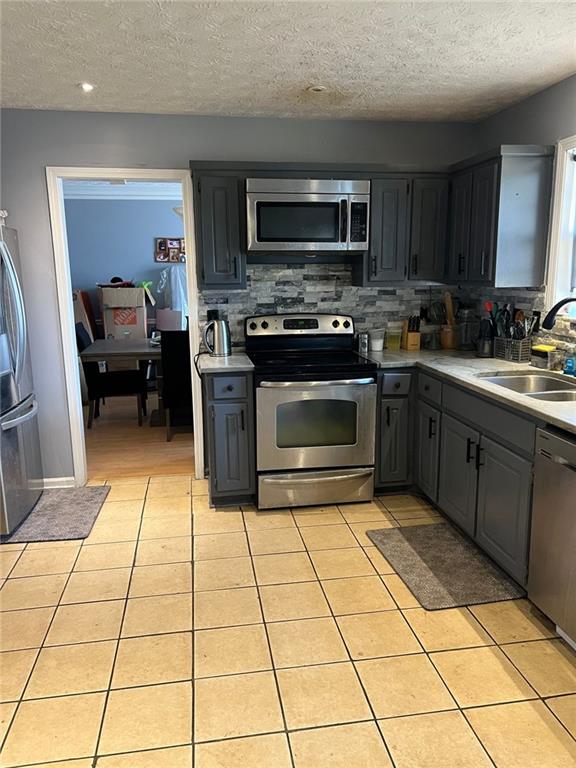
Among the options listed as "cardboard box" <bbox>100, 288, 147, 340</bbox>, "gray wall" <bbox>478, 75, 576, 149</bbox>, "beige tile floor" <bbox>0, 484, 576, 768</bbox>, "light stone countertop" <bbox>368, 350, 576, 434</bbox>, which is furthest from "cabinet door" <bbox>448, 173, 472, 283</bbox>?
"cardboard box" <bbox>100, 288, 147, 340</bbox>

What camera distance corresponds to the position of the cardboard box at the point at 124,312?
7109mm

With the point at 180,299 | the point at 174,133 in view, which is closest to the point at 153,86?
the point at 174,133

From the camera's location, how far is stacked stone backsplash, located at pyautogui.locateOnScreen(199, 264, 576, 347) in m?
3.86

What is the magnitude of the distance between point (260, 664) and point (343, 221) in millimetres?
2572

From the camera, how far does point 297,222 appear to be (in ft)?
11.5

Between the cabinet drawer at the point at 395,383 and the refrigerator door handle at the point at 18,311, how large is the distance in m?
2.15

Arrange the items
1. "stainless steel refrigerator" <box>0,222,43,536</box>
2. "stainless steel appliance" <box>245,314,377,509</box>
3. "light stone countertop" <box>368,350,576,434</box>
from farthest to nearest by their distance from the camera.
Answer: "stainless steel appliance" <box>245,314,377,509</box>
"stainless steel refrigerator" <box>0,222,43,536</box>
"light stone countertop" <box>368,350,576,434</box>

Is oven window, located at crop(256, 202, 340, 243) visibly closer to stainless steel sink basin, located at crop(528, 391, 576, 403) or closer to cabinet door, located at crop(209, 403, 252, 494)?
cabinet door, located at crop(209, 403, 252, 494)

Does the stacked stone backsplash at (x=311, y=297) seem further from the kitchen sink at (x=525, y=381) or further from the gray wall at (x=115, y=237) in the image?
the gray wall at (x=115, y=237)

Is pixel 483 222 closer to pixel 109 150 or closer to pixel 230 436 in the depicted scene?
pixel 230 436

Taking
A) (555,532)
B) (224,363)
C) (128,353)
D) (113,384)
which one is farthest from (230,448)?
(113,384)

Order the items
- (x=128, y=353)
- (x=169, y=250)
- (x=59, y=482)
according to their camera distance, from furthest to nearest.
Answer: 1. (x=169, y=250)
2. (x=128, y=353)
3. (x=59, y=482)

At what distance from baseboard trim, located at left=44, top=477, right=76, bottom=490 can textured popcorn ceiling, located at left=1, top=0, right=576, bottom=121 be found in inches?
92.9

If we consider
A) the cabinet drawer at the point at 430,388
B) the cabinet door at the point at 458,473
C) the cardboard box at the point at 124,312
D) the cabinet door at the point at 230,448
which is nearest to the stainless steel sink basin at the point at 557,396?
the cabinet door at the point at 458,473
